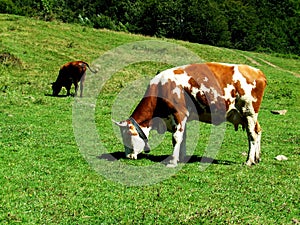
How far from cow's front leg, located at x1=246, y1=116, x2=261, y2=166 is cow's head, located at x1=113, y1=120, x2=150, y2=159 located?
2.77m

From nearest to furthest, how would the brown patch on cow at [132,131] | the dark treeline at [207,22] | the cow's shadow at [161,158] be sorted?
the brown patch on cow at [132,131], the cow's shadow at [161,158], the dark treeline at [207,22]

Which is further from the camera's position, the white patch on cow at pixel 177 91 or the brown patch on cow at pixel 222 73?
the brown patch on cow at pixel 222 73

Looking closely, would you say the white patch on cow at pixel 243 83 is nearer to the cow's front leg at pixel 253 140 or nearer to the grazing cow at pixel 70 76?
the cow's front leg at pixel 253 140

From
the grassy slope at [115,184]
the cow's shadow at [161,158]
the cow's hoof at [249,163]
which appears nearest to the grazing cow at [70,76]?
the grassy slope at [115,184]

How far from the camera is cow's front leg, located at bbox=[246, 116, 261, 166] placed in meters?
11.8

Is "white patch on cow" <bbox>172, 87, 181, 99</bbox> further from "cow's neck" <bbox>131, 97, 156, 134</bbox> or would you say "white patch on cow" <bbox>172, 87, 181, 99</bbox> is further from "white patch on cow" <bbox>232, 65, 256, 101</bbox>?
"white patch on cow" <bbox>232, 65, 256, 101</bbox>

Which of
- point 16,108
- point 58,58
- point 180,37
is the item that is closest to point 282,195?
point 16,108

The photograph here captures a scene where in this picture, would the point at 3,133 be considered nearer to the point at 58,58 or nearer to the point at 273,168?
the point at 273,168

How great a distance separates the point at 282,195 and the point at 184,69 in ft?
12.9

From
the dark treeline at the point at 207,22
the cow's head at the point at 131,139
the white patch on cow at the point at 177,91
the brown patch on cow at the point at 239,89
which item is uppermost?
the dark treeline at the point at 207,22

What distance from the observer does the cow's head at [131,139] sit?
435 inches

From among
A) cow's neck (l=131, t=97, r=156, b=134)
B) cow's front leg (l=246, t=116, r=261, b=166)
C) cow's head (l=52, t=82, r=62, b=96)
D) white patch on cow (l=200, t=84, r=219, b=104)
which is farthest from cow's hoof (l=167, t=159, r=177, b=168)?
cow's head (l=52, t=82, r=62, b=96)

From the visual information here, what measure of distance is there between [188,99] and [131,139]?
5.65ft

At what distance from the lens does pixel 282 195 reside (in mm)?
9375
